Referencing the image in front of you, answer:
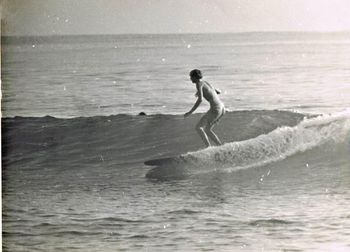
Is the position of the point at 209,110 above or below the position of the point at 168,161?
above

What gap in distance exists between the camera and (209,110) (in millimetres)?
2209

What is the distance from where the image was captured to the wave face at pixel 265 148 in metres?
2.20

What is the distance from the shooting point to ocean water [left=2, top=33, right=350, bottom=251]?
2.18 m

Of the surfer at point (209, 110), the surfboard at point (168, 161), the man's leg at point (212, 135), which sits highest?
the surfer at point (209, 110)

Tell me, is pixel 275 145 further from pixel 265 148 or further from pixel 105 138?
pixel 105 138

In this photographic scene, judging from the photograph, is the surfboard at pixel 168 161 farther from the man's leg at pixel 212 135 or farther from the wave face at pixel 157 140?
the man's leg at pixel 212 135

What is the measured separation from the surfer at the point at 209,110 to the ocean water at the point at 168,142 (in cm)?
2

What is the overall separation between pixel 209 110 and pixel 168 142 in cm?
16

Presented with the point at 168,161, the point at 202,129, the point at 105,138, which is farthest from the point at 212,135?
the point at 105,138

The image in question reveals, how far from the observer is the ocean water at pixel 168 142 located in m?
2.18

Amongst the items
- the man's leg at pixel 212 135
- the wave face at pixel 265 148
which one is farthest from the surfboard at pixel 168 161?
the man's leg at pixel 212 135

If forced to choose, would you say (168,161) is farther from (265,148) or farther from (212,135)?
(265,148)

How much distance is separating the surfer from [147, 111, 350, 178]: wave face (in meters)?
0.05

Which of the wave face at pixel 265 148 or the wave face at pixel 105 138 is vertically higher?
the wave face at pixel 105 138
